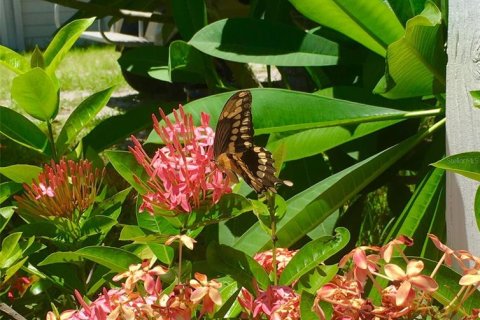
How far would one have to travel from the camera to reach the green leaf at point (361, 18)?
2008 millimetres

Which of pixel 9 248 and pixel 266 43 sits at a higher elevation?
pixel 266 43

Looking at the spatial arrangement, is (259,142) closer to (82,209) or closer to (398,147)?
(398,147)

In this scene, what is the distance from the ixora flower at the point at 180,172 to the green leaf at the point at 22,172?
47cm

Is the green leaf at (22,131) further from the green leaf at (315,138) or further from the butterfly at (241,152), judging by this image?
the butterfly at (241,152)

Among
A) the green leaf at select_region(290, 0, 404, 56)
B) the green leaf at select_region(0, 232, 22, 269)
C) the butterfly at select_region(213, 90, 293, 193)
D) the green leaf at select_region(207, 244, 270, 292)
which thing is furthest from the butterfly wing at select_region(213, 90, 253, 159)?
the green leaf at select_region(290, 0, 404, 56)

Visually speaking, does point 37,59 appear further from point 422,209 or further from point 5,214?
point 422,209

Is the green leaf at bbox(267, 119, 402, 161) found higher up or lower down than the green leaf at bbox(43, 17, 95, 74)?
lower down

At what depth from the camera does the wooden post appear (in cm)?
159

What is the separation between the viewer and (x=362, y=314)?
1.09m

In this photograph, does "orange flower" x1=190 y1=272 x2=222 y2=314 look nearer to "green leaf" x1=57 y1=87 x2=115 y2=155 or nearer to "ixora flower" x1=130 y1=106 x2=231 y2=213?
"ixora flower" x1=130 y1=106 x2=231 y2=213

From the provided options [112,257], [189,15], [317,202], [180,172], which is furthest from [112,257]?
[189,15]

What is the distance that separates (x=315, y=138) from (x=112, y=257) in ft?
2.31

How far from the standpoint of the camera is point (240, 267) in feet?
4.26

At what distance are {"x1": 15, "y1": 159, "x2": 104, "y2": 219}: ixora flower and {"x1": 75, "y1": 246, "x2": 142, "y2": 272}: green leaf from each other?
143 mm
